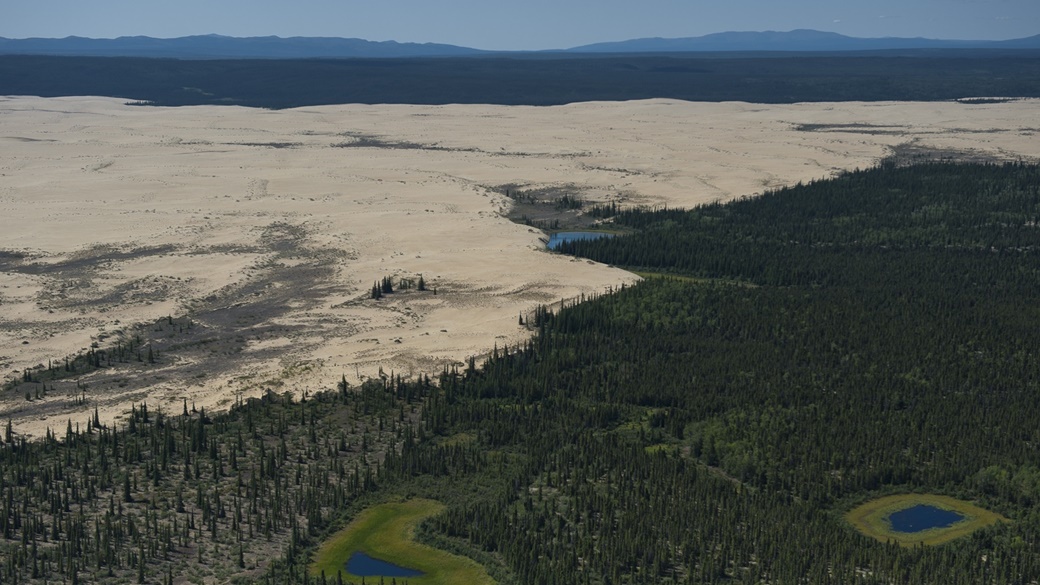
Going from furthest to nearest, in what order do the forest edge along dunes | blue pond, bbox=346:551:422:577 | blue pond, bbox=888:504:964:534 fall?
blue pond, bbox=888:504:964:534 < the forest edge along dunes < blue pond, bbox=346:551:422:577

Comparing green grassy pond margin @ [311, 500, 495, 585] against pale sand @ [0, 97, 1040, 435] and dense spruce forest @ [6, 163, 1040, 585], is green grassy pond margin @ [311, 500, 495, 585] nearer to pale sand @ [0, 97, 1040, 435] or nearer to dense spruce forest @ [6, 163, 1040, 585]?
dense spruce forest @ [6, 163, 1040, 585]

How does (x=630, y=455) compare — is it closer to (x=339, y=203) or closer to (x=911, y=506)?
(x=911, y=506)

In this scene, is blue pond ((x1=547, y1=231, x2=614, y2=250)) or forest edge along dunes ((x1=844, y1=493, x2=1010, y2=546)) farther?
blue pond ((x1=547, y1=231, x2=614, y2=250))

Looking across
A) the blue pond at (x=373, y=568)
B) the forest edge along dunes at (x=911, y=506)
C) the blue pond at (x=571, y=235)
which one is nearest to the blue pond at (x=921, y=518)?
the forest edge along dunes at (x=911, y=506)

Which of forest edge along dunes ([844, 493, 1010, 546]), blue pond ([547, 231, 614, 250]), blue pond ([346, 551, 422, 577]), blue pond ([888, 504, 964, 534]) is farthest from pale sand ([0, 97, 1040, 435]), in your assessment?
blue pond ([888, 504, 964, 534])

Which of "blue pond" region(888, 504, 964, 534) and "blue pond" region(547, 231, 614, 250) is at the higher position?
"blue pond" region(547, 231, 614, 250)

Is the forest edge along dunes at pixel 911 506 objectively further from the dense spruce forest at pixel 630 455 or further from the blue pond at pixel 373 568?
the blue pond at pixel 373 568
